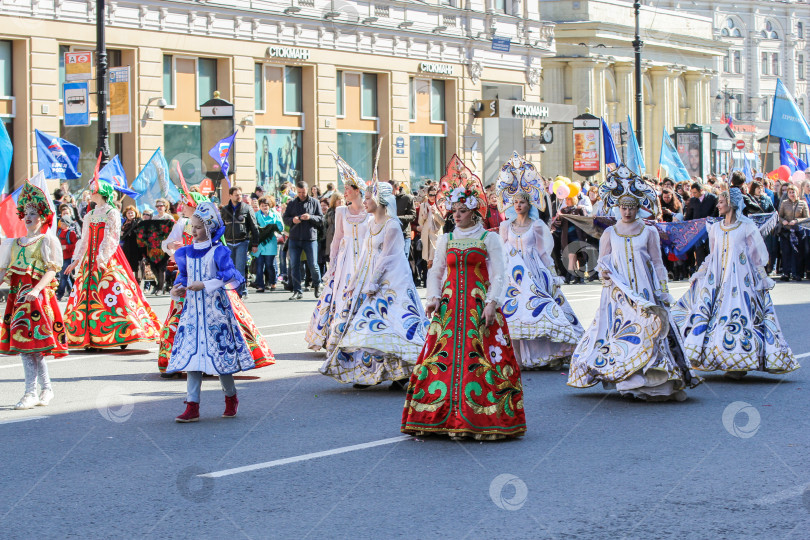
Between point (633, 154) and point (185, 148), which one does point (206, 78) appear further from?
point (633, 154)

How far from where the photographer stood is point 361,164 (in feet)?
125

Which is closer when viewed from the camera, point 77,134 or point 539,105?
point 77,134

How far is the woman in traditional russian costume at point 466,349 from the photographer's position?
315 inches

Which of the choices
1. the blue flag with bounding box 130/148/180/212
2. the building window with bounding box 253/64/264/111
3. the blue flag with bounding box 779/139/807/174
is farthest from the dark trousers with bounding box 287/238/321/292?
the blue flag with bounding box 779/139/807/174

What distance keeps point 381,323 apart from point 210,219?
196cm

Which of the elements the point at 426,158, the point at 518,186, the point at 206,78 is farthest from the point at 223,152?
the point at 426,158

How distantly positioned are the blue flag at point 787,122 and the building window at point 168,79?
1473 centimetres

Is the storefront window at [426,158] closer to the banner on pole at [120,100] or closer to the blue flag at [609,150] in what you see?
the blue flag at [609,150]

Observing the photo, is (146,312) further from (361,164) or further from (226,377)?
(361,164)

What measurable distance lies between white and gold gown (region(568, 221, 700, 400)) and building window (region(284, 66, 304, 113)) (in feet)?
86.1

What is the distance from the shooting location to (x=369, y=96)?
126ft

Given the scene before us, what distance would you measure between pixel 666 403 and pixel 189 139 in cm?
2448

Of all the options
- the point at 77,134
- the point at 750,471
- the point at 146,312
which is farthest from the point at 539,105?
the point at 750,471

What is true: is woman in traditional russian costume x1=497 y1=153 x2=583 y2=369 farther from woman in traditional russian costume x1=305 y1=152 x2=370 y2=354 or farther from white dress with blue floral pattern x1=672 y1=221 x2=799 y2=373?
woman in traditional russian costume x1=305 y1=152 x2=370 y2=354
